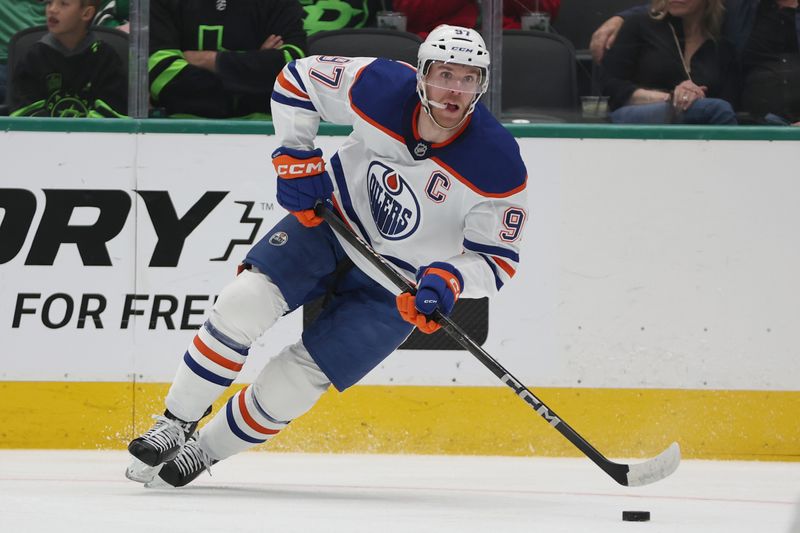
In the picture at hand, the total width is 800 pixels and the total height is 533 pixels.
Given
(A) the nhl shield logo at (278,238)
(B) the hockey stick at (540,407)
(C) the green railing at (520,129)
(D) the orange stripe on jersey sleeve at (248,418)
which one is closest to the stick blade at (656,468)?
(B) the hockey stick at (540,407)

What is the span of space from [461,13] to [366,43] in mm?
337

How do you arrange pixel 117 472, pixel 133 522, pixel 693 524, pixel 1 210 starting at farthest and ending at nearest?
pixel 1 210
pixel 117 472
pixel 693 524
pixel 133 522

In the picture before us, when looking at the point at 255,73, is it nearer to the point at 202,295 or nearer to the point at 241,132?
the point at 241,132

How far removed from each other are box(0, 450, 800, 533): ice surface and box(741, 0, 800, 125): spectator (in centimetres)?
117

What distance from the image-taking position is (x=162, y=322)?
16.1ft

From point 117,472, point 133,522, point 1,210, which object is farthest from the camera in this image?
point 1,210

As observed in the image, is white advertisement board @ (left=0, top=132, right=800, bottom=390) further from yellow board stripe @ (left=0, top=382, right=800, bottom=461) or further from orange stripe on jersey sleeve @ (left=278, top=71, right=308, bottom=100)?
orange stripe on jersey sleeve @ (left=278, top=71, right=308, bottom=100)

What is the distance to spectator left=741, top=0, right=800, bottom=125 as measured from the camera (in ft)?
16.6

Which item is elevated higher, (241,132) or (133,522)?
(241,132)

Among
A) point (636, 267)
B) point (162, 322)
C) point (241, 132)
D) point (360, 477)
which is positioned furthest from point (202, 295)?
point (636, 267)

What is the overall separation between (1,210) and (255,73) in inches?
36.6

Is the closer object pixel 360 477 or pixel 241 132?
pixel 360 477

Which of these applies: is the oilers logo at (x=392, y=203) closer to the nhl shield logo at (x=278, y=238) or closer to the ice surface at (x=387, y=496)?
the nhl shield logo at (x=278, y=238)

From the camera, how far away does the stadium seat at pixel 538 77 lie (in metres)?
4.99
